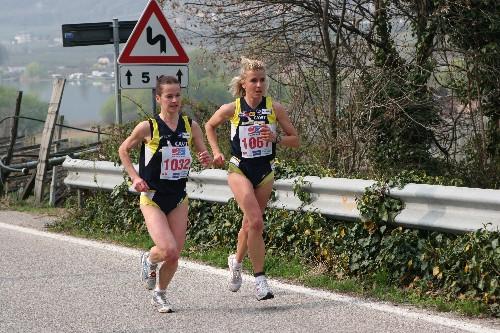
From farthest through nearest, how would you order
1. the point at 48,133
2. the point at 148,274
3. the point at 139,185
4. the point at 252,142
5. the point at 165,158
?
the point at 48,133 → the point at 252,142 → the point at 148,274 → the point at 165,158 → the point at 139,185

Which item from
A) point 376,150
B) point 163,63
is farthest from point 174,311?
point 376,150

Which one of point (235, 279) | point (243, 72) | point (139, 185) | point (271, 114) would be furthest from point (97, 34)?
point (139, 185)

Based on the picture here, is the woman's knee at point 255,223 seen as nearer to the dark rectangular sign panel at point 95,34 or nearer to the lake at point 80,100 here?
the dark rectangular sign panel at point 95,34

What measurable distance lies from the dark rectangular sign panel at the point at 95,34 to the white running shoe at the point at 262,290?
5826 mm

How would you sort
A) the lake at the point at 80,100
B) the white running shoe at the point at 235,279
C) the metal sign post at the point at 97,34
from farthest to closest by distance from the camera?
1. the lake at the point at 80,100
2. the metal sign post at the point at 97,34
3. the white running shoe at the point at 235,279

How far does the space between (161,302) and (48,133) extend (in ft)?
22.9

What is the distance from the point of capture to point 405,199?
739 cm

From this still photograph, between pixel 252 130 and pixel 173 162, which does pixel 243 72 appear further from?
pixel 173 162

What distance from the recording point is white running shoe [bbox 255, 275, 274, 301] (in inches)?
279

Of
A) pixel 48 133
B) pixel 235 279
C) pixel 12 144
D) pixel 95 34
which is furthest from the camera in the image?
pixel 12 144

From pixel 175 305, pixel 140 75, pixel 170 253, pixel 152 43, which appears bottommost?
pixel 175 305

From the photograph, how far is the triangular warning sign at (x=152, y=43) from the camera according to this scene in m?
10.3

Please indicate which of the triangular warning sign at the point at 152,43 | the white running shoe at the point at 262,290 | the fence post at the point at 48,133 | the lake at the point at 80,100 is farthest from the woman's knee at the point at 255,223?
the lake at the point at 80,100

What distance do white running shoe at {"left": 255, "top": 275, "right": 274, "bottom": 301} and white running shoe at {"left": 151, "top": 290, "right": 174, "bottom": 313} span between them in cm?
64
